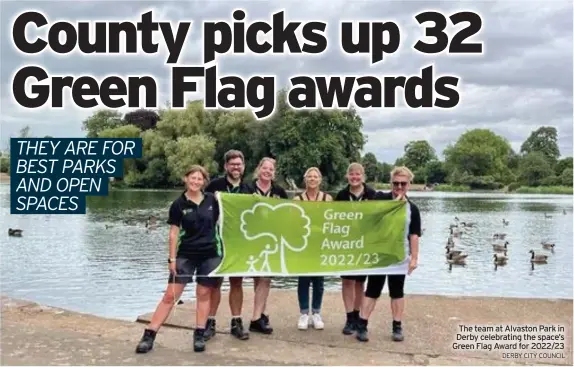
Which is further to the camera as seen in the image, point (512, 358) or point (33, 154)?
point (33, 154)

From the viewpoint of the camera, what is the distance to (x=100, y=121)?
247 feet

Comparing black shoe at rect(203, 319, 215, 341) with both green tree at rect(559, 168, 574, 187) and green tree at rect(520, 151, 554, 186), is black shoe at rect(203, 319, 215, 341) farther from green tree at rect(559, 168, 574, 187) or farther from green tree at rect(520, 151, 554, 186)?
green tree at rect(520, 151, 554, 186)

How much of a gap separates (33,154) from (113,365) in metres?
5.30

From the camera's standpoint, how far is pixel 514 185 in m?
98.6

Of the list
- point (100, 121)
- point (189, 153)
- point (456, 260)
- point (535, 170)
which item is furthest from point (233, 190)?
point (535, 170)

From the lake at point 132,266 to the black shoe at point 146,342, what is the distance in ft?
6.11

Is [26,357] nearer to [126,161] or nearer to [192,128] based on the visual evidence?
[192,128]

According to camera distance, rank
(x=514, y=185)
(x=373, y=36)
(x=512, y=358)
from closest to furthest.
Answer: (x=512, y=358) < (x=373, y=36) < (x=514, y=185)

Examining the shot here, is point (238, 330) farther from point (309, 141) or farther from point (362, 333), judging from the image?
point (309, 141)

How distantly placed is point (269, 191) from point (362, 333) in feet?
5.50

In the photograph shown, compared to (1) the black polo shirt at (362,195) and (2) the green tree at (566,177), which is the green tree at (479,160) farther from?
(1) the black polo shirt at (362,195)

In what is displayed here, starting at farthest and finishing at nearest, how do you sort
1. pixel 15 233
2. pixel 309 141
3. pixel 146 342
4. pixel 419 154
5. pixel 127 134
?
pixel 419 154 < pixel 127 134 < pixel 309 141 < pixel 15 233 < pixel 146 342

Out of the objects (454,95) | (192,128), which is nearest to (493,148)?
(192,128)

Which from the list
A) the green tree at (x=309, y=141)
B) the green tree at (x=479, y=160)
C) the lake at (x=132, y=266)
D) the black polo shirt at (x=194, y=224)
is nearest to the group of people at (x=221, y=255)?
the black polo shirt at (x=194, y=224)
